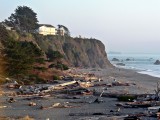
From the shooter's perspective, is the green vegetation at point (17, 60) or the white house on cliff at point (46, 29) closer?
the green vegetation at point (17, 60)

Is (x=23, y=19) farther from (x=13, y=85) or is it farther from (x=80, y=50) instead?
(x=13, y=85)

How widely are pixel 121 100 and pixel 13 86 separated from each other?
13573 millimetres

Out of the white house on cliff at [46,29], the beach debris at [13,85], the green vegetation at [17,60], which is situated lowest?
the beach debris at [13,85]

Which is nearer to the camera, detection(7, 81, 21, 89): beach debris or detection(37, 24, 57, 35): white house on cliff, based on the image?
detection(7, 81, 21, 89): beach debris

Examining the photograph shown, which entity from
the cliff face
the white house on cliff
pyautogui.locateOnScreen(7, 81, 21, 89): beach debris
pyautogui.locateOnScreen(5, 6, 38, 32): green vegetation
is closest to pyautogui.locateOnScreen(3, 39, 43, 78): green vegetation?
pyautogui.locateOnScreen(7, 81, 21, 89): beach debris

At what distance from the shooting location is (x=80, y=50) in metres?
129

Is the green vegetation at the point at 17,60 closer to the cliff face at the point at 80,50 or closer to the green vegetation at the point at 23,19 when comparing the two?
the cliff face at the point at 80,50

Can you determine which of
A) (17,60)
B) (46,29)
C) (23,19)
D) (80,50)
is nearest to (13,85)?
(17,60)

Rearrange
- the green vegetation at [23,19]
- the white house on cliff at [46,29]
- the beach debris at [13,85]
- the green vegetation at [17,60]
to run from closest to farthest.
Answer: the beach debris at [13,85] < the green vegetation at [17,60] < the green vegetation at [23,19] < the white house on cliff at [46,29]

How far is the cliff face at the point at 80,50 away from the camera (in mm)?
113381

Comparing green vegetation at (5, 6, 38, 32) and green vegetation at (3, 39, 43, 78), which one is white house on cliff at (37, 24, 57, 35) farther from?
green vegetation at (3, 39, 43, 78)

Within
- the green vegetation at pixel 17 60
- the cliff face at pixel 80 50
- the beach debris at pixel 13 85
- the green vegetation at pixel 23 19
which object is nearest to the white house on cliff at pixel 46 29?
the cliff face at pixel 80 50

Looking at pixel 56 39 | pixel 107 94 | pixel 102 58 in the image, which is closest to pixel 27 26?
pixel 56 39

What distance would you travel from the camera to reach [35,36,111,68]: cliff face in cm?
11338
